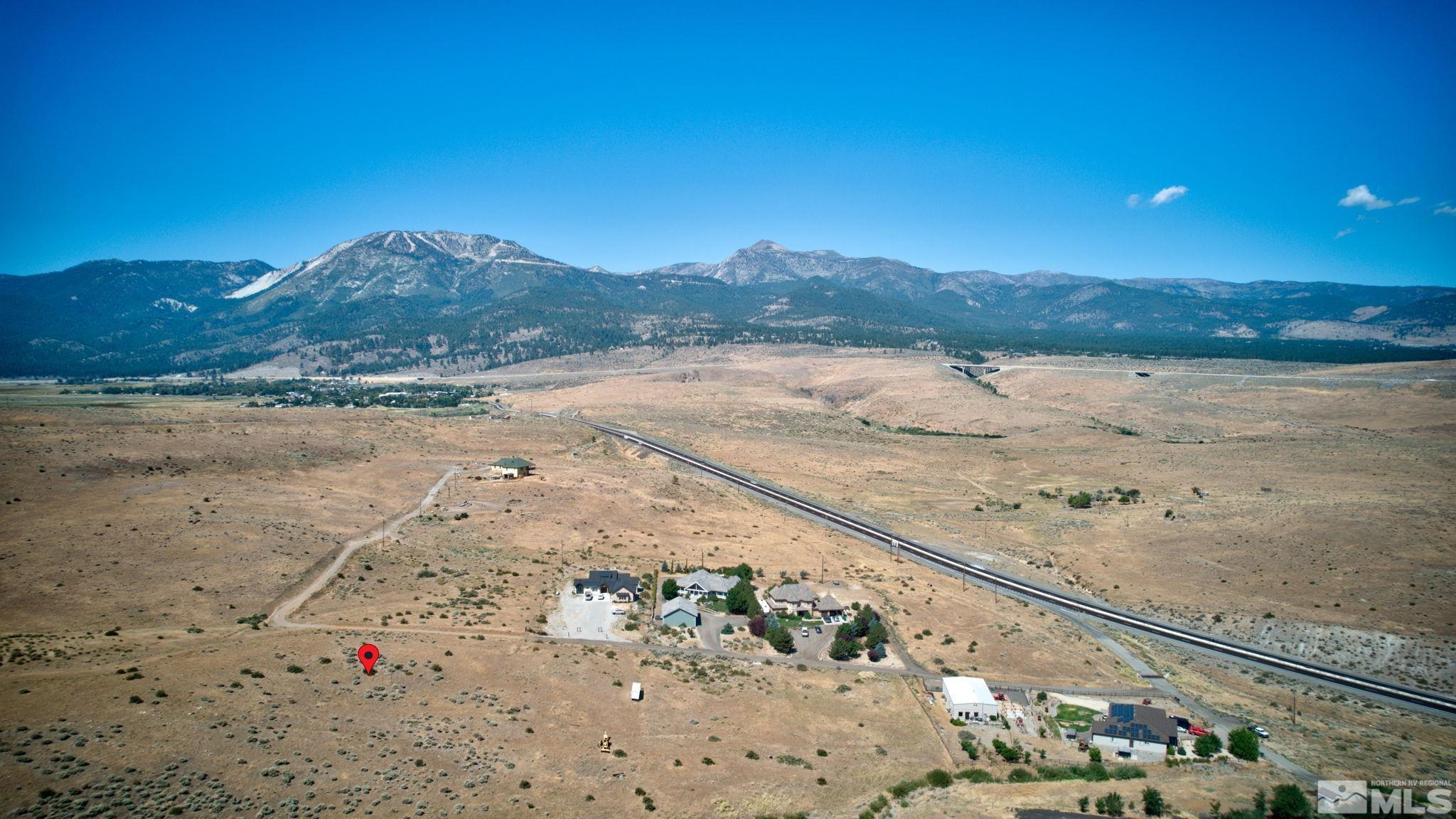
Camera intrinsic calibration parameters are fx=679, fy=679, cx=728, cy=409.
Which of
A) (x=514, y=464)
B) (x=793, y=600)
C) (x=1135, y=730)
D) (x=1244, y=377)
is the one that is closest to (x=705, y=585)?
(x=793, y=600)

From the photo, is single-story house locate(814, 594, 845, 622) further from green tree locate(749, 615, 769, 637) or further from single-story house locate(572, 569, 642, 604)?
single-story house locate(572, 569, 642, 604)

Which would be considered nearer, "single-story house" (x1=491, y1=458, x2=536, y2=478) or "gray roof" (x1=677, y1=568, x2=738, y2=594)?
"gray roof" (x1=677, y1=568, x2=738, y2=594)

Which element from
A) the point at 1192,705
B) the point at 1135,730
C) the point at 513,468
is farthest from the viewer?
the point at 513,468

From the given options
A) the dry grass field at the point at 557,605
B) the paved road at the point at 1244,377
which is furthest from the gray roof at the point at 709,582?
the paved road at the point at 1244,377

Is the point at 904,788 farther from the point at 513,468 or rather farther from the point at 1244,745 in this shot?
the point at 513,468

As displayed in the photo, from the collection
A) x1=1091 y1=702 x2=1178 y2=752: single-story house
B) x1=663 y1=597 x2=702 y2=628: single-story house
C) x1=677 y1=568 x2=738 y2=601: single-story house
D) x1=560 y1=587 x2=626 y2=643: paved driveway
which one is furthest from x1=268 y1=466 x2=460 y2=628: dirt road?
x1=1091 y1=702 x2=1178 y2=752: single-story house
